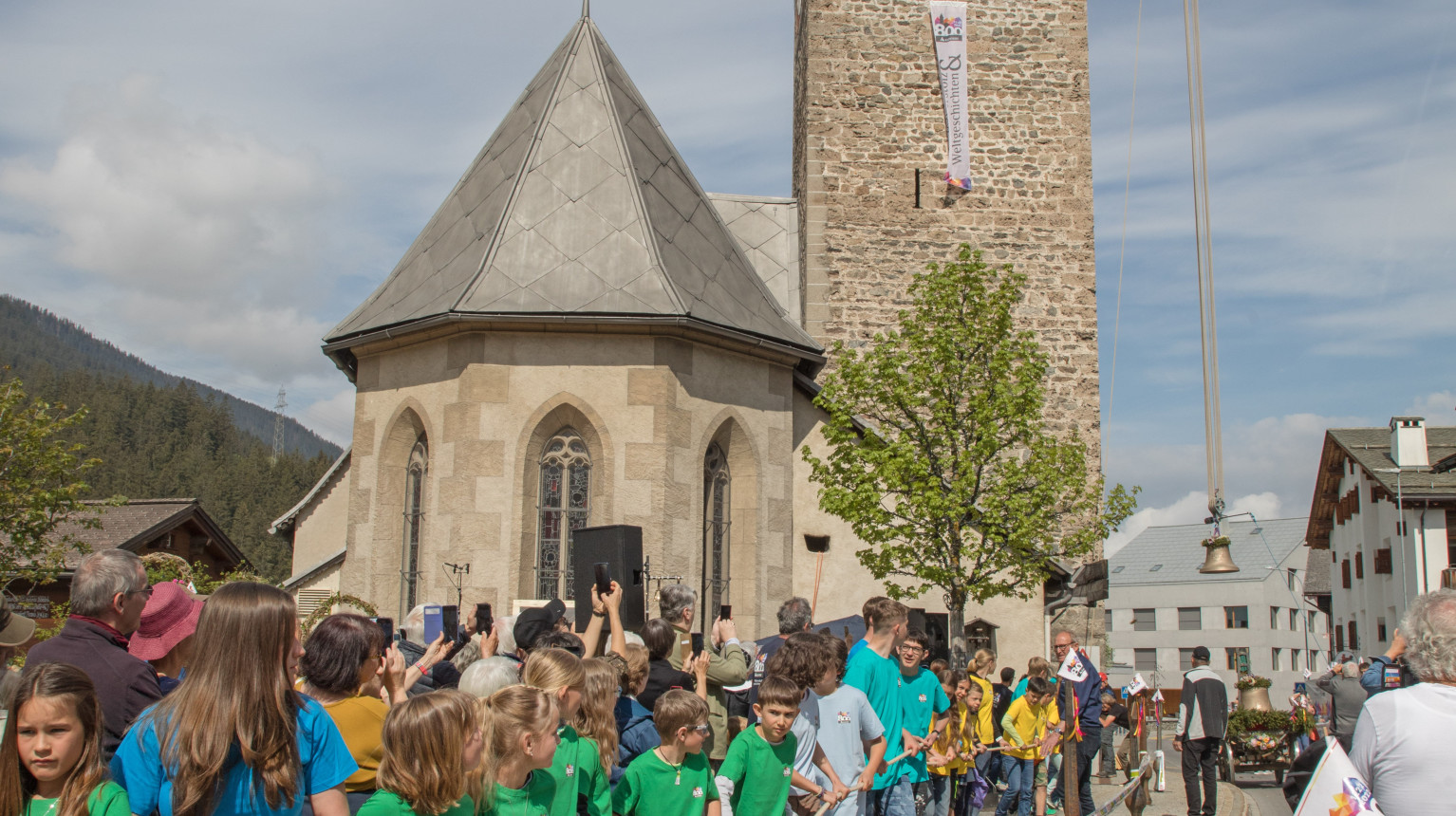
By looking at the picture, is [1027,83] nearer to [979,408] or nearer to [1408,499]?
[979,408]

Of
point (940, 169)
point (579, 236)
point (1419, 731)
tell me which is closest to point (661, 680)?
point (1419, 731)

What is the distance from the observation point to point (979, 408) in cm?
1521

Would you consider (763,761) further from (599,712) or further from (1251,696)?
(1251,696)

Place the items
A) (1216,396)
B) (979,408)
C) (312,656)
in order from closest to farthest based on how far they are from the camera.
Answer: (312,656) < (1216,396) < (979,408)

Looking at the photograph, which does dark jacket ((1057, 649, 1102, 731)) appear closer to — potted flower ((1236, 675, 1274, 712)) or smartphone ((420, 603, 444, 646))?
smartphone ((420, 603, 444, 646))


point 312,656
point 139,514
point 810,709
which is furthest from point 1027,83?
point 139,514

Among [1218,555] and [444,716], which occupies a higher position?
[1218,555]

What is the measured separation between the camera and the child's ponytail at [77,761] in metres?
2.98

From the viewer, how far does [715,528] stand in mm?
15070

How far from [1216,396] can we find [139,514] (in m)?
29.9

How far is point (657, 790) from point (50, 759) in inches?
104

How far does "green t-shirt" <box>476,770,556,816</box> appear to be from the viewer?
13.7ft

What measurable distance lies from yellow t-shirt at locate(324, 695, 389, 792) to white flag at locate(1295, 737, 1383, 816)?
2.89 meters

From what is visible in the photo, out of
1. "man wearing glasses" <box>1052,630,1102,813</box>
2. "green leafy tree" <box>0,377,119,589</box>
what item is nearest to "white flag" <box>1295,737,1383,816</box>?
"man wearing glasses" <box>1052,630,1102,813</box>
